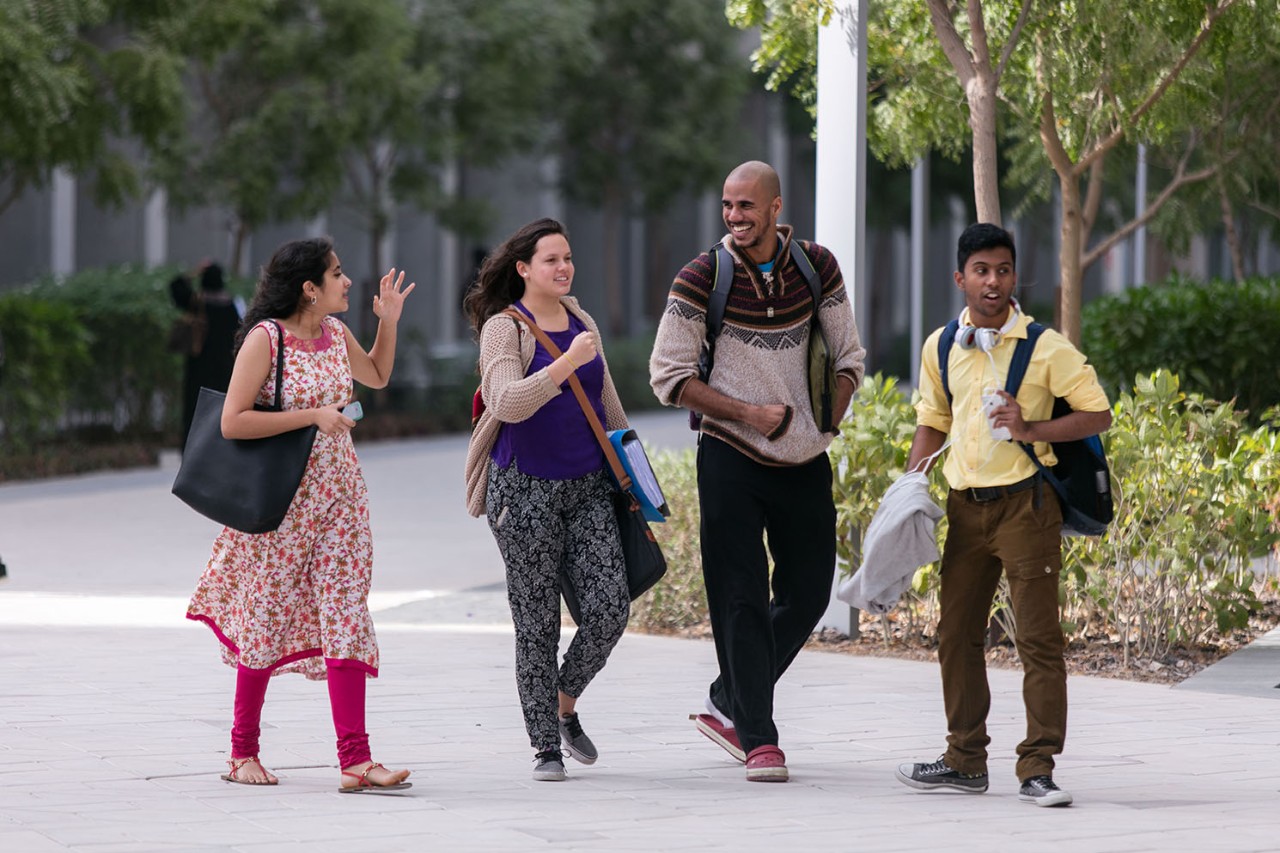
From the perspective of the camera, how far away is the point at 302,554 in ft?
19.4

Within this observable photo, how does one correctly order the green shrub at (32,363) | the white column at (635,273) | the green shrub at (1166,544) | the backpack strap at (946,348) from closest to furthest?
the backpack strap at (946,348)
the green shrub at (1166,544)
the green shrub at (32,363)
the white column at (635,273)

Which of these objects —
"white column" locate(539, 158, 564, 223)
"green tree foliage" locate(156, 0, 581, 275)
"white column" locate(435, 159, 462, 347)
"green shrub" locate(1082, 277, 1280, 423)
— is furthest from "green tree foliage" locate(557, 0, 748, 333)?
"green shrub" locate(1082, 277, 1280, 423)

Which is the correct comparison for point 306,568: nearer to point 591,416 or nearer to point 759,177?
point 591,416

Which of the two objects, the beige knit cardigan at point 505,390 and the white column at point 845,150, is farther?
the white column at point 845,150

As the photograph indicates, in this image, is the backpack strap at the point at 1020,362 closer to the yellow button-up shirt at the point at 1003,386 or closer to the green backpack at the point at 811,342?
the yellow button-up shirt at the point at 1003,386

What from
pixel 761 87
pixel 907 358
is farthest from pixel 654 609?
pixel 907 358

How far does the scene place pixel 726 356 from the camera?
19.7 ft

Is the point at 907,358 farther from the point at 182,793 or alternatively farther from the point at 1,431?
the point at 182,793

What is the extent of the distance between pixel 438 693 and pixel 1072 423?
3054mm

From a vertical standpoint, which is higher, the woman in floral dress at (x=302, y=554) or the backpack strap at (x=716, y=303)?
the backpack strap at (x=716, y=303)

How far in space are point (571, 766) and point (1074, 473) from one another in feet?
5.97

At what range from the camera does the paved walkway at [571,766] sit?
5320 millimetres

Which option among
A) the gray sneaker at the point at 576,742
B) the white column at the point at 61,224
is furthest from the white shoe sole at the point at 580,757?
the white column at the point at 61,224

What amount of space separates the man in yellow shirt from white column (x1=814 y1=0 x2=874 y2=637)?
3.08 meters
